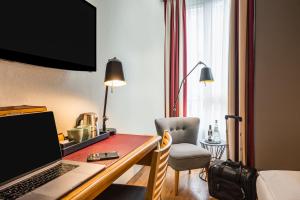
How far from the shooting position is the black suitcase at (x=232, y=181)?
1.67 metres

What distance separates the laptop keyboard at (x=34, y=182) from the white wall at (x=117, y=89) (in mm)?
452

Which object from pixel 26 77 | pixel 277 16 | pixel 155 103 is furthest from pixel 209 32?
pixel 26 77

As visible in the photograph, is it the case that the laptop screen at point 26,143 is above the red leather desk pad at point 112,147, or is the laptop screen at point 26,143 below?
above

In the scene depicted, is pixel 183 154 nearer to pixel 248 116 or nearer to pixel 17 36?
pixel 248 116

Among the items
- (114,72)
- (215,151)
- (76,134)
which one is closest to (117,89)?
(114,72)

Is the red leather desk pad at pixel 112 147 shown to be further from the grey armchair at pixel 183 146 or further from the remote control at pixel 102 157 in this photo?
the grey armchair at pixel 183 146

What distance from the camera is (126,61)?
225 cm

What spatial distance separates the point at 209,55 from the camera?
295 centimetres

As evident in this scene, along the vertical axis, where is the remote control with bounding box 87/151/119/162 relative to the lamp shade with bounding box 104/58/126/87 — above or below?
below

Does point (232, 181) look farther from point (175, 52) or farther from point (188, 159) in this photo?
point (175, 52)

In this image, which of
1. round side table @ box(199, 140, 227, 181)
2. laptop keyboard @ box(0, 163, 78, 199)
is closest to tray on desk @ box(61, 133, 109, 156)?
laptop keyboard @ box(0, 163, 78, 199)

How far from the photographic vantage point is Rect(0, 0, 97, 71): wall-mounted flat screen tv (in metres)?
0.93

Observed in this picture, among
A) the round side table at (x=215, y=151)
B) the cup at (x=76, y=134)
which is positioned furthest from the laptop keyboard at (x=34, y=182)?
the round side table at (x=215, y=151)

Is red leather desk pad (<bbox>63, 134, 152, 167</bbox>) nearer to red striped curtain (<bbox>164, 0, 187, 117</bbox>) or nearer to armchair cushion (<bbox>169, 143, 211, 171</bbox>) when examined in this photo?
armchair cushion (<bbox>169, 143, 211, 171</bbox>)
